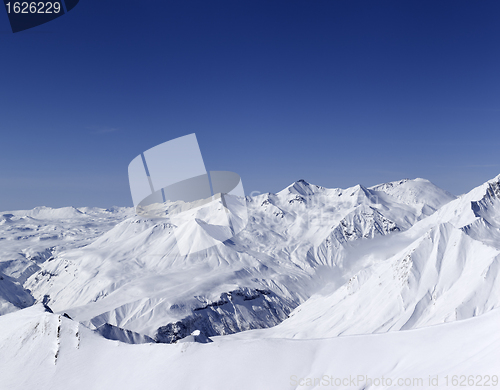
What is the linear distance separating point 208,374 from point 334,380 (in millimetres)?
12931

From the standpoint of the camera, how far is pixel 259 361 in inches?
1355

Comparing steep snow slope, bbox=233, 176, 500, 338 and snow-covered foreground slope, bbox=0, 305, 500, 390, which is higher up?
snow-covered foreground slope, bbox=0, 305, 500, 390

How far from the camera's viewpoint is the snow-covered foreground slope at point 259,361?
90.5ft

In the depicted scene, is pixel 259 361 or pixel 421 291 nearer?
pixel 259 361

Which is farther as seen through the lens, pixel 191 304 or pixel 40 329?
pixel 191 304

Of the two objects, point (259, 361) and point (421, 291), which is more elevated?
point (259, 361)

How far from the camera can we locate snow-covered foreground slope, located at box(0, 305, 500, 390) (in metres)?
27.6

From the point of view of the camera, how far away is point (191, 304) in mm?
190000

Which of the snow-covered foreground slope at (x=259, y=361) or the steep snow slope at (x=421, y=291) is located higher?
the snow-covered foreground slope at (x=259, y=361)

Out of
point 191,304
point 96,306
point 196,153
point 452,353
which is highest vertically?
point 196,153

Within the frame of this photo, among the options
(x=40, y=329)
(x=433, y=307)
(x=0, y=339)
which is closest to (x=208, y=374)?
(x=40, y=329)

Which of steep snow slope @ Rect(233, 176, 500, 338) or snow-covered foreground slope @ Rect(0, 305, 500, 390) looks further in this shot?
steep snow slope @ Rect(233, 176, 500, 338)

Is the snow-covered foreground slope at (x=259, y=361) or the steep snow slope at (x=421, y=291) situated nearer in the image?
the snow-covered foreground slope at (x=259, y=361)

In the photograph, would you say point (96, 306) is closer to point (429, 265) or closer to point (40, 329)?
point (40, 329)
